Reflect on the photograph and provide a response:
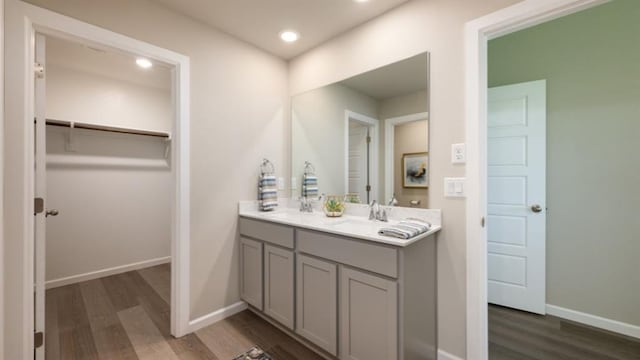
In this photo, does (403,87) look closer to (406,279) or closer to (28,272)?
(406,279)

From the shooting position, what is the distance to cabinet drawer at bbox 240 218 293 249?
6.76 ft

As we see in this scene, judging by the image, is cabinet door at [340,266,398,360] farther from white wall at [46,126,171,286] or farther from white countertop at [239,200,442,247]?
white wall at [46,126,171,286]

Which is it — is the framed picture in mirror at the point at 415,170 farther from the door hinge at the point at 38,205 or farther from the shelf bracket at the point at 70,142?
the shelf bracket at the point at 70,142

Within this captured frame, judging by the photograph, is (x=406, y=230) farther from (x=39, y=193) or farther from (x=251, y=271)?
(x=39, y=193)

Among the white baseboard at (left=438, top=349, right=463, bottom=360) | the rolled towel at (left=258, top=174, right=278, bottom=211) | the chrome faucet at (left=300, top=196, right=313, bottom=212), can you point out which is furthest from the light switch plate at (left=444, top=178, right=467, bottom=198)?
the rolled towel at (left=258, top=174, right=278, bottom=211)

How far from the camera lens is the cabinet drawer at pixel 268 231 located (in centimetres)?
206

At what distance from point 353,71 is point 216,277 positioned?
2155 mm

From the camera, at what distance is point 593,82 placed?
227 cm

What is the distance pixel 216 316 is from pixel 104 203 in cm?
226

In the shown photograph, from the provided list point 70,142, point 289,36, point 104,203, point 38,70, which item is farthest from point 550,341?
point 70,142

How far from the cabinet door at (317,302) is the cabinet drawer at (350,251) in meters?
0.07

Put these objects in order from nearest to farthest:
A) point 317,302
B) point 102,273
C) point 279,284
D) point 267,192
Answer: point 317,302 < point 279,284 < point 267,192 < point 102,273

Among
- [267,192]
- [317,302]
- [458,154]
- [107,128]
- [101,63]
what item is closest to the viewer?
[458,154]

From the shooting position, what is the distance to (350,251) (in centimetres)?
166
